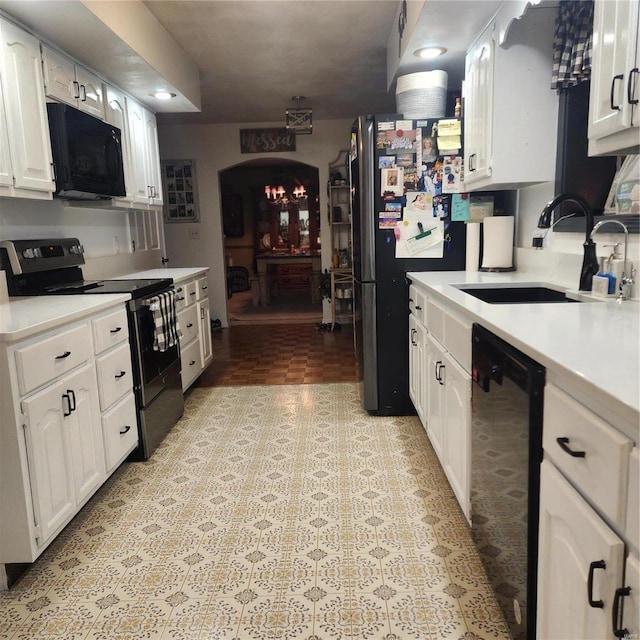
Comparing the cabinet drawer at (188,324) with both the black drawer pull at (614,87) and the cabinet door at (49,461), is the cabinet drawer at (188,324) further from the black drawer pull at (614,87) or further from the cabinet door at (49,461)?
the black drawer pull at (614,87)

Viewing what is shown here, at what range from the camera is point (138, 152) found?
12.1 ft

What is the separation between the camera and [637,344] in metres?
1.10

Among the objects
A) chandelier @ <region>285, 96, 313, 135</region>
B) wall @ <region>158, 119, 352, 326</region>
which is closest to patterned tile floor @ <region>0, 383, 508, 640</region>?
chandelier @ <region>285, 96, 313, 135</region>

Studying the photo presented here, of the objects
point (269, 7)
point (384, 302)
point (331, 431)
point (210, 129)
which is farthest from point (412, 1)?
point (210, 129)

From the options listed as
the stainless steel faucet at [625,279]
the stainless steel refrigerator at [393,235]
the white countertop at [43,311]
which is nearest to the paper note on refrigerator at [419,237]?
the stainless steel refrigerator at [393,235]

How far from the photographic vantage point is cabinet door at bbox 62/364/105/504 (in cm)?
195

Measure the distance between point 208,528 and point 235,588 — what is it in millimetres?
393

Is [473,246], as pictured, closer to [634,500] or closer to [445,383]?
[445,383]

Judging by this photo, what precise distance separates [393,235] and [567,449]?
86.3 inches

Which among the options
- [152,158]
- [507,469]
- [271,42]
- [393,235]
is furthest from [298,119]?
[507,469]

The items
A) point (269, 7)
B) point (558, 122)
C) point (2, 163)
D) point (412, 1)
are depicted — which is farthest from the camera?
point (269, 7)

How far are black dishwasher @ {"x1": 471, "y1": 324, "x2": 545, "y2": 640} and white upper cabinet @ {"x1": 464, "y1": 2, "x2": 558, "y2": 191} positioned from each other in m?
1.15

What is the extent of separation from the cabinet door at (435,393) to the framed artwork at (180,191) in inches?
171

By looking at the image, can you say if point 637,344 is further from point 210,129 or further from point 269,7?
point 210,129
